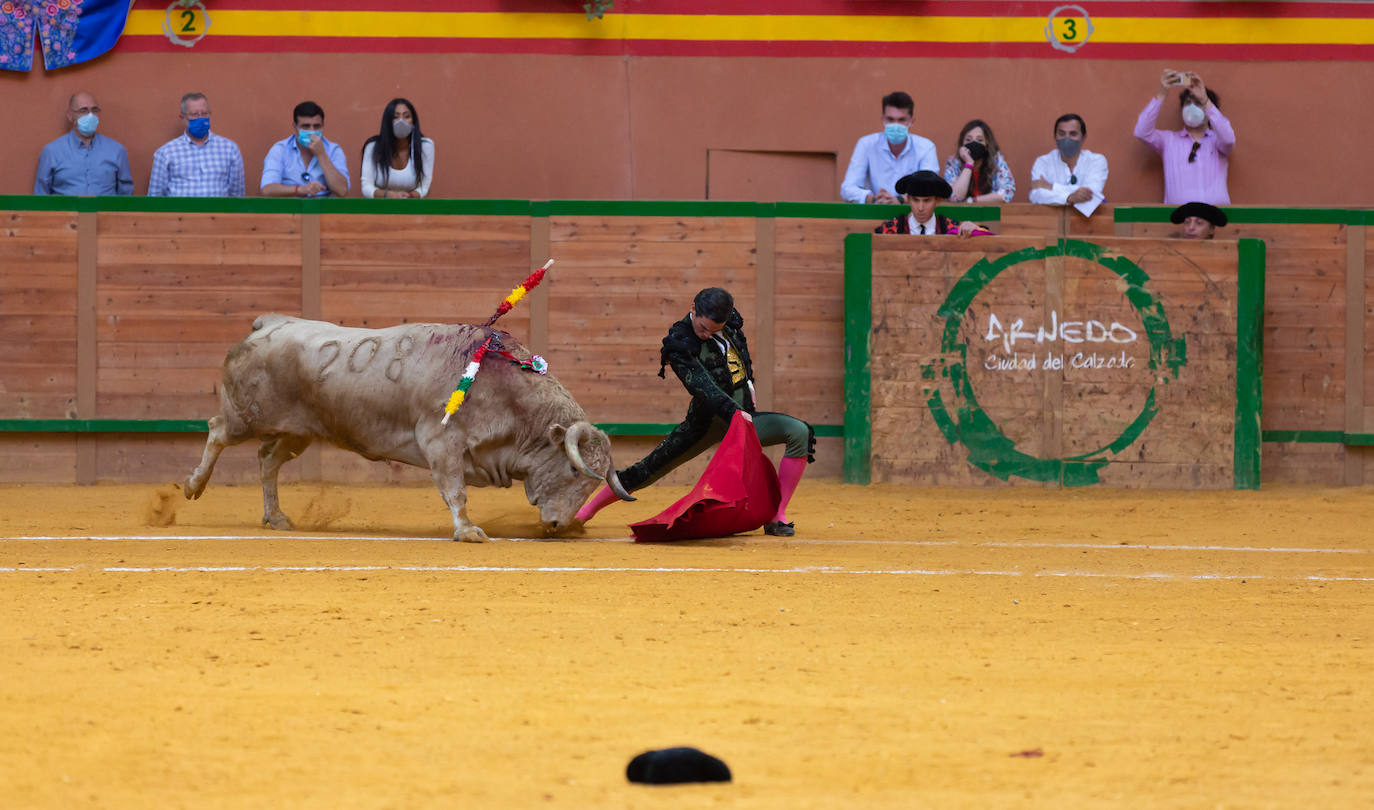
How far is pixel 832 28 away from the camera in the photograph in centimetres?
1498

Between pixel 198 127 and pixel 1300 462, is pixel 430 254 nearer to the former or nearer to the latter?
pixel 198 127

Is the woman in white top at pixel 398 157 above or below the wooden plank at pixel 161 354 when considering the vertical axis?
above

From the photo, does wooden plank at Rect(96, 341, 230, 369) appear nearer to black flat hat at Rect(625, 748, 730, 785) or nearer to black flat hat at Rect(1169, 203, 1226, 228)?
black flat hat at Rect(1169, 203, 1226, 228)

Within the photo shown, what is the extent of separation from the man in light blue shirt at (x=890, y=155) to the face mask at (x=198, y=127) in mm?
5187

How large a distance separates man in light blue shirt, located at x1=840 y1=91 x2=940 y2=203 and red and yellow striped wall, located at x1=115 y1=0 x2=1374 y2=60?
156cm

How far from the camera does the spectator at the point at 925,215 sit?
12.6 m

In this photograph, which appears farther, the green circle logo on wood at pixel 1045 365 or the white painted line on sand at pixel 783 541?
the green circle logo on wood at pixel 1045 365

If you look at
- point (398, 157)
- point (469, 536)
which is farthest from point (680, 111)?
point (469, 536)

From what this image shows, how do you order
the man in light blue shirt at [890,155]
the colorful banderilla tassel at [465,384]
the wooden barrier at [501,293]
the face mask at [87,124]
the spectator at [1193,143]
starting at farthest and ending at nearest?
the spectator at [1193,143]
the face mask at [87,124]
the man in light blue shirt at [890,155]
the wooden barrier at [501,293]
the colorful banderilla tassel at [465,384]

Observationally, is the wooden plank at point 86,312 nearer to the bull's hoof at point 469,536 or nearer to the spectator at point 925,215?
the bull's hoof at point 469,536

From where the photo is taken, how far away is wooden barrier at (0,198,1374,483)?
1297cm

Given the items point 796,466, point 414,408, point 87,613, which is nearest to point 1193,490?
point 796,466

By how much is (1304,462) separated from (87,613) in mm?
9734

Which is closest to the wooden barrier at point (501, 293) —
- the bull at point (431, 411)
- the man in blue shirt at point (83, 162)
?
the man in blue shirt at point (83, 162)
